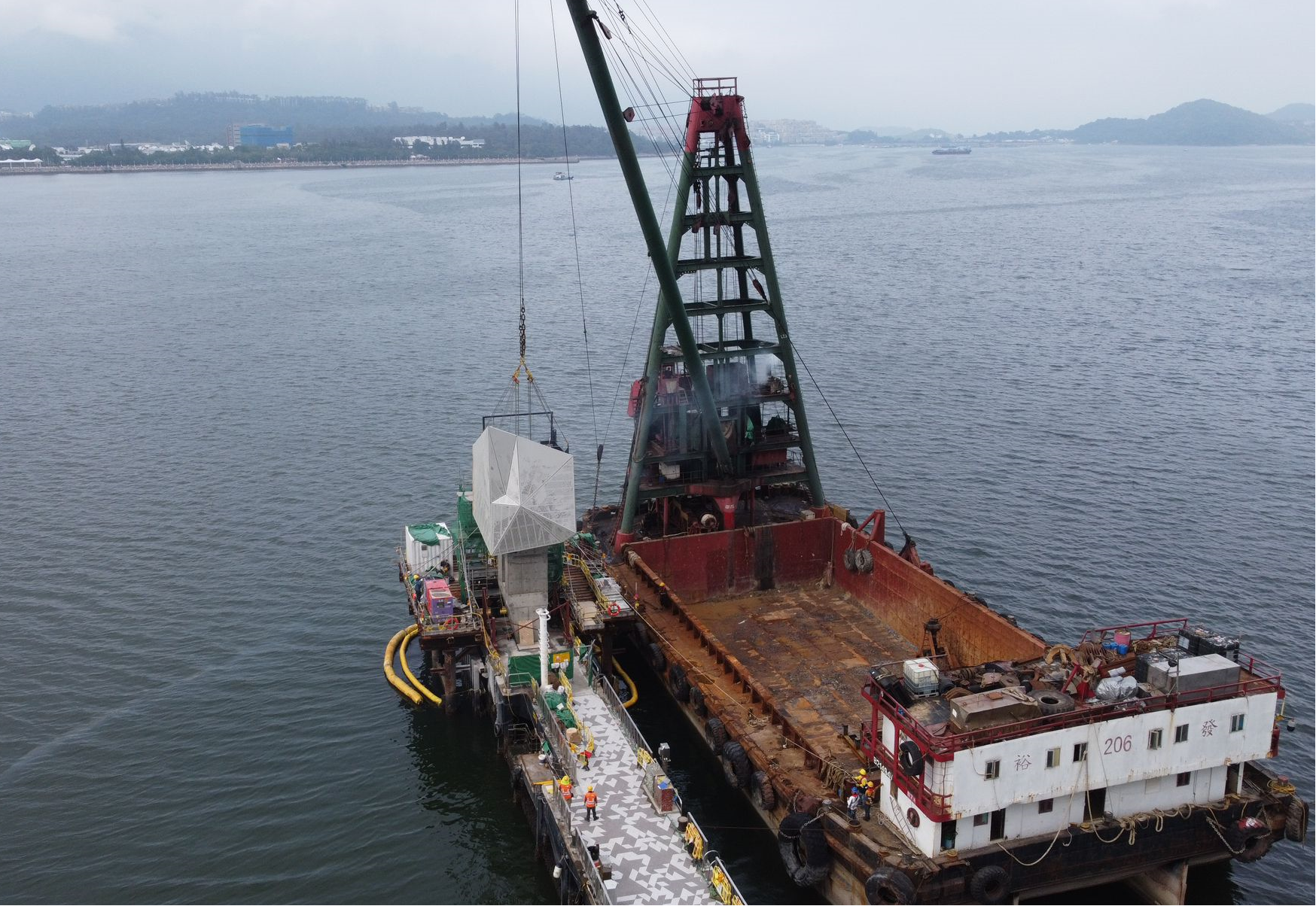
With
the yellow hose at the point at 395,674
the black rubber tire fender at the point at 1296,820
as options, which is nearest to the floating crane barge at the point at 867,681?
the black rubber tire fender at the point at 1296,820

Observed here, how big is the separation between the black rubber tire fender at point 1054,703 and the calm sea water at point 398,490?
22.4ft

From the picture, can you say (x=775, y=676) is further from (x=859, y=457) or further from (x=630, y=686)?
(x=859, y=457)

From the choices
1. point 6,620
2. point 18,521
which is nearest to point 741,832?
point 6,620

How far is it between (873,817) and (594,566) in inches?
521

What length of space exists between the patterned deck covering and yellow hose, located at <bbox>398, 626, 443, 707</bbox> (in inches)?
258

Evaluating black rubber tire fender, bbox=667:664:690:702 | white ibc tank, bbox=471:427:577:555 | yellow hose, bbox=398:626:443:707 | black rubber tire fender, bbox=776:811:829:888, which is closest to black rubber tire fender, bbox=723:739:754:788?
black rubber tire fender, bbox=776:811:829:888

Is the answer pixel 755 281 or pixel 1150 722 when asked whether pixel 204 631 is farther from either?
pixel 1150 722

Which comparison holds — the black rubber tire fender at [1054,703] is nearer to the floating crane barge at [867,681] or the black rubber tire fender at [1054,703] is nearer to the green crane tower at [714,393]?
the floating crane barge at [867,681]

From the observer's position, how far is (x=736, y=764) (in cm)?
2666

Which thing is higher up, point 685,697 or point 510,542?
point 510,542

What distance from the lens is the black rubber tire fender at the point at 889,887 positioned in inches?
834

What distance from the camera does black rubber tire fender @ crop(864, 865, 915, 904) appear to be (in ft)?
69.5

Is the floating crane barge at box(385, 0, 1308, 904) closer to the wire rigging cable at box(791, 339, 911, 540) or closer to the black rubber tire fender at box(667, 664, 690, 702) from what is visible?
the black rubber tire fender at box(667, 664, 690, 702)

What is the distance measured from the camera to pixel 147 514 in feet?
155
